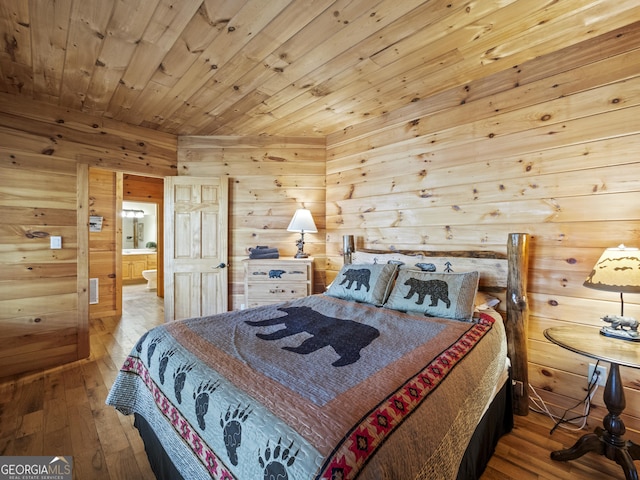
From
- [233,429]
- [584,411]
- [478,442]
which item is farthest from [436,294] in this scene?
[233,429]

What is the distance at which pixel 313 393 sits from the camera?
1015 millimetres

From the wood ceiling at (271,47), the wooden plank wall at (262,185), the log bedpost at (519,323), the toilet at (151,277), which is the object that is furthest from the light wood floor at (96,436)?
the toilet at (151,277)

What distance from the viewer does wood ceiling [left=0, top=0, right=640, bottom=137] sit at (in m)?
1.61

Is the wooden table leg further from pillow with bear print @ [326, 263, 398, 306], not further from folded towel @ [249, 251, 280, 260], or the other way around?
folded towel @ [249, 251, 280, 260]

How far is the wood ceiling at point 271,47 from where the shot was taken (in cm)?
161

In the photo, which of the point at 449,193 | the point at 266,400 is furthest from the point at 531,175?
the point at 266,400

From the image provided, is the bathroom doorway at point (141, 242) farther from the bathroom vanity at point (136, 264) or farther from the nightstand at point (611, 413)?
the nightstand at point (611, 413)

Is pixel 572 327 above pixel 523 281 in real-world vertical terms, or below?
below

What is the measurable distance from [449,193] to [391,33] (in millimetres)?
1322

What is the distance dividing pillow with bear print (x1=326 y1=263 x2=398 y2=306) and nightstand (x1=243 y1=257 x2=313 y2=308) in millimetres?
613

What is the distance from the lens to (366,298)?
2.29m

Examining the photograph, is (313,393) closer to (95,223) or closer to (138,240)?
(95,223)

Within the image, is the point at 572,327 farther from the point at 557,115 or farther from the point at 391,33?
the point at 391,33

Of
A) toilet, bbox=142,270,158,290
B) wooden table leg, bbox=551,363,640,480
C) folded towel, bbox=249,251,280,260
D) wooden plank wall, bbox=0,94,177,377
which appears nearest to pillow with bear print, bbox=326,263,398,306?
folded towel, bbox=249,251,280,260
